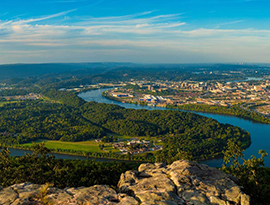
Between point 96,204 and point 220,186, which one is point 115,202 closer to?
point 96,204

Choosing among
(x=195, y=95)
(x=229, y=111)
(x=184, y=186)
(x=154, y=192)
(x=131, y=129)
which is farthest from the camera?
(x=195, y=95)

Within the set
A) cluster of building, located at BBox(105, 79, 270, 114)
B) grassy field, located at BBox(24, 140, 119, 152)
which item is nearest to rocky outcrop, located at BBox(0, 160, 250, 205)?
grassy field, located at BBox(24, 140, 119, 152)

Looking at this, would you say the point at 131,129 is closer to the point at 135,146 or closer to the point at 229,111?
the point at 135,146

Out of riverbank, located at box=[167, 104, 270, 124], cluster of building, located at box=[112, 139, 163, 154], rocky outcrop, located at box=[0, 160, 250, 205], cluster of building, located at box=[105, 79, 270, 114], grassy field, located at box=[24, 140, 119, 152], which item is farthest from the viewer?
cluster of building, located at box=[105, 79, 270, 114]

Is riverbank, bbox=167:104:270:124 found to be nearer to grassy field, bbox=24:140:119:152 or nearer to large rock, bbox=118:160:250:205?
grassy field, bbox=24:140:119:152

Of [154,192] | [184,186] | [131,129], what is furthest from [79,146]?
[154,192]

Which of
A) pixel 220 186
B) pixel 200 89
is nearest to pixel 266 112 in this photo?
pixel 200 89

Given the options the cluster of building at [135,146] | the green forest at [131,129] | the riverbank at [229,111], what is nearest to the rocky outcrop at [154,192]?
the green forest at [131,129]

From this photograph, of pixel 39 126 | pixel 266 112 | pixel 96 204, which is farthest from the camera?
pixel 266 112
